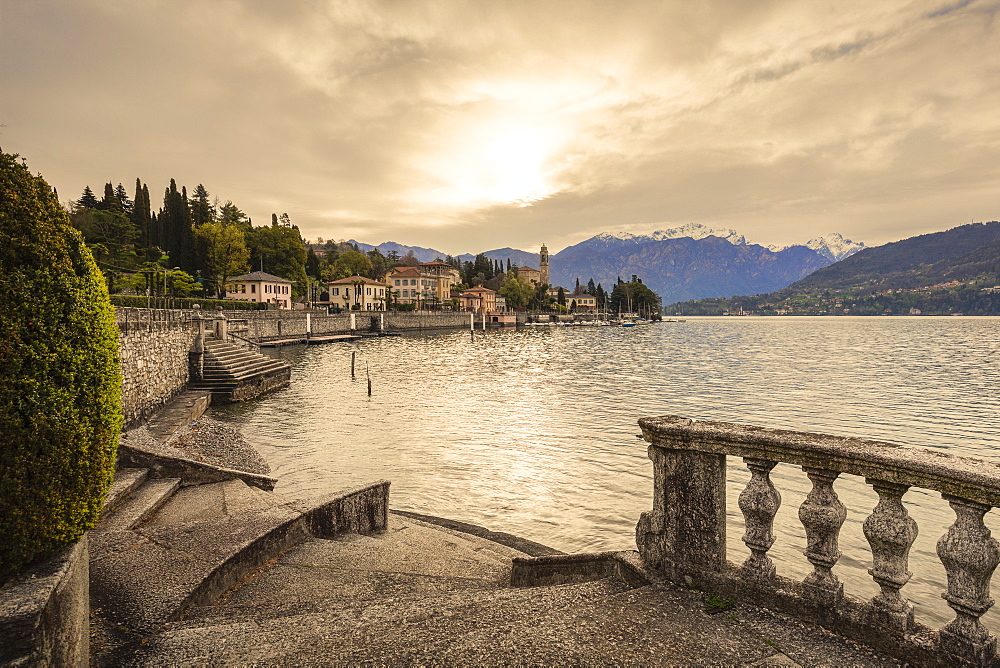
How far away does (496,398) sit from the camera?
95.6ft

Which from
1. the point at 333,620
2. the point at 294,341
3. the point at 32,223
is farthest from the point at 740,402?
the point at 294,341

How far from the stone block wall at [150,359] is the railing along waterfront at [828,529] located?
14312mm

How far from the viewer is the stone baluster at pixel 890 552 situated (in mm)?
3062

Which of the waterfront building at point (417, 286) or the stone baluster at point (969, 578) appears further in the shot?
the waterfront building at point (417, 286)

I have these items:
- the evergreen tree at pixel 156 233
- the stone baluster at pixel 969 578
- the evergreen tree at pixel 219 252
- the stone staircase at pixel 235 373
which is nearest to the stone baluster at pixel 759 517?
the stone baluster at pixel 969 578

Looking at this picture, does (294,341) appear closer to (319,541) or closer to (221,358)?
(221,358)

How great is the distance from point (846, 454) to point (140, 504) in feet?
27.7

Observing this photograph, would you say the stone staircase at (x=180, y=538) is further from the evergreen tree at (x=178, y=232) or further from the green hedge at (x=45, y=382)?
the evergreen tree at (x=178, y=232)

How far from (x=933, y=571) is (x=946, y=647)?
9.42m

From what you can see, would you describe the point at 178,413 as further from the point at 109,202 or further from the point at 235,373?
the point at 109,202

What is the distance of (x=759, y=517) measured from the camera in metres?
3.66

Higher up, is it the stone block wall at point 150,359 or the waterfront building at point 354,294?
the waterfront building at point 354,294

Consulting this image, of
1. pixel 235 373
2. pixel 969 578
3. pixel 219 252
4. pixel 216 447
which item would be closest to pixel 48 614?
pixel 969 578

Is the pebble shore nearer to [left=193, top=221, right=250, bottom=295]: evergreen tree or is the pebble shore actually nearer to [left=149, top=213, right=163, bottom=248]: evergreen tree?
[left=193, top=221, right=250, bottom=295]: evergreen tree
